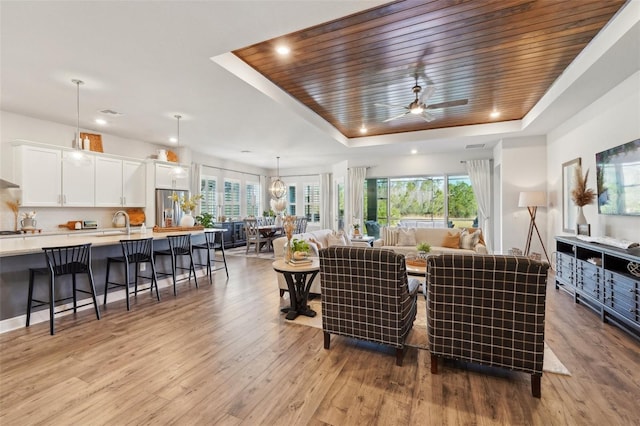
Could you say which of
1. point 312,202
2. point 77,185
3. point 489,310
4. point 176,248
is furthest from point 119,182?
point 489,310

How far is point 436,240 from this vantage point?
573cm

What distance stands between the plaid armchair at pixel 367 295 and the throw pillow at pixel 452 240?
3.33m

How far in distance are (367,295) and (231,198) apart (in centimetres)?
786

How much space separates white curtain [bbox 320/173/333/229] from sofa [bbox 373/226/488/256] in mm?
4127

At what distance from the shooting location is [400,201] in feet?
27.7

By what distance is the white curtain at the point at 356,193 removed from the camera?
344 inches

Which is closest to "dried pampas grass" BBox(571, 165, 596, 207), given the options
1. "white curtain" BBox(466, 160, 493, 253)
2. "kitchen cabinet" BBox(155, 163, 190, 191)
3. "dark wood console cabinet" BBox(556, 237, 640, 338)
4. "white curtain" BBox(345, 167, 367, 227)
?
"dark wood console cabinet" BBox(556, 237, 640, 338)

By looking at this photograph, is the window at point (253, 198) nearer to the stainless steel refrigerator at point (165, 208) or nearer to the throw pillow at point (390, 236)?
the stainless steel refrigerator at point (165, 208)

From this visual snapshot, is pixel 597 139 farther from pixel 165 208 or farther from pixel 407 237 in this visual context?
pixel 165 208

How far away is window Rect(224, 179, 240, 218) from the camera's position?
360 inches

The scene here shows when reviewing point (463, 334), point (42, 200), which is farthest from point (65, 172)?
point (463, 334)

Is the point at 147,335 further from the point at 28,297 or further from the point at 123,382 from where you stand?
the point at 28,297

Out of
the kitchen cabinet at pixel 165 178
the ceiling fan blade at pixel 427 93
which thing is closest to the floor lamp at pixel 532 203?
the ceiling fan blade at pixel 427 93

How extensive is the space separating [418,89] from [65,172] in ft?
19.9
